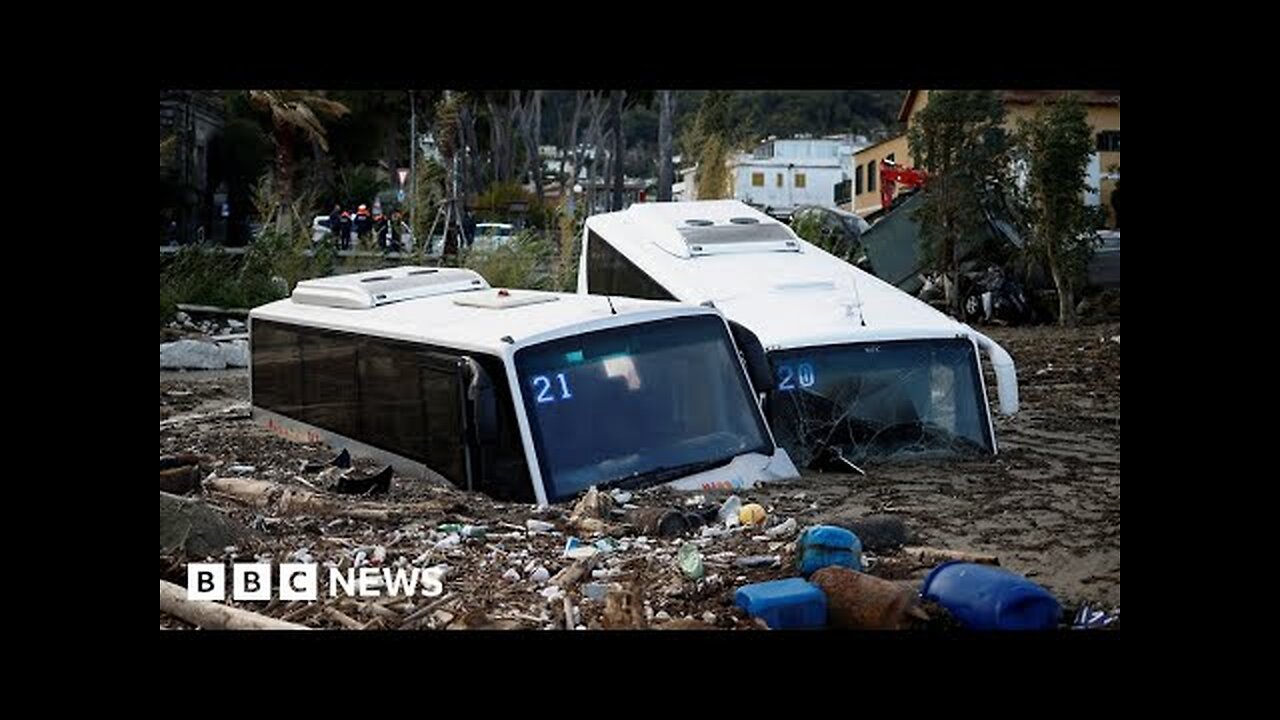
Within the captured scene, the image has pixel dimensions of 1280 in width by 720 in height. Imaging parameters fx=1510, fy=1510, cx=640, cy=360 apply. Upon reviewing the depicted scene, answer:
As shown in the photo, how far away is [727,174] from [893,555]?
1120 cm

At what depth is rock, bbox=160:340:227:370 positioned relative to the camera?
40.2ft

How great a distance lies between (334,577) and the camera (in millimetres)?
6711

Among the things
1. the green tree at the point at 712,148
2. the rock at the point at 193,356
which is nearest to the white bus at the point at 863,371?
the rock at the point at 193,356

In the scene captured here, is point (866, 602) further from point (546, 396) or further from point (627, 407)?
point (546, 396)

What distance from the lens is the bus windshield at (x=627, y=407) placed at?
27.6 feet

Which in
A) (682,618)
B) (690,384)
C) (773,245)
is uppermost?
(773,245)

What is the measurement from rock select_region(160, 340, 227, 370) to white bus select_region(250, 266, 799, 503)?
228cm

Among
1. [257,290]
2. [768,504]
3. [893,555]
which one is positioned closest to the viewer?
[893,555]

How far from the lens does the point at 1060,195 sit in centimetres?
1423

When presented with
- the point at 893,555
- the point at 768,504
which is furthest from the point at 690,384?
the point at 893,555

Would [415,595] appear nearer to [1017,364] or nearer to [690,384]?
[690,384]

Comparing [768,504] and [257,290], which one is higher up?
[257,290]

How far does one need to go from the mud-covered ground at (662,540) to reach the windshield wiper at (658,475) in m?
0.14

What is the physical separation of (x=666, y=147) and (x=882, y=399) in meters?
11.8
